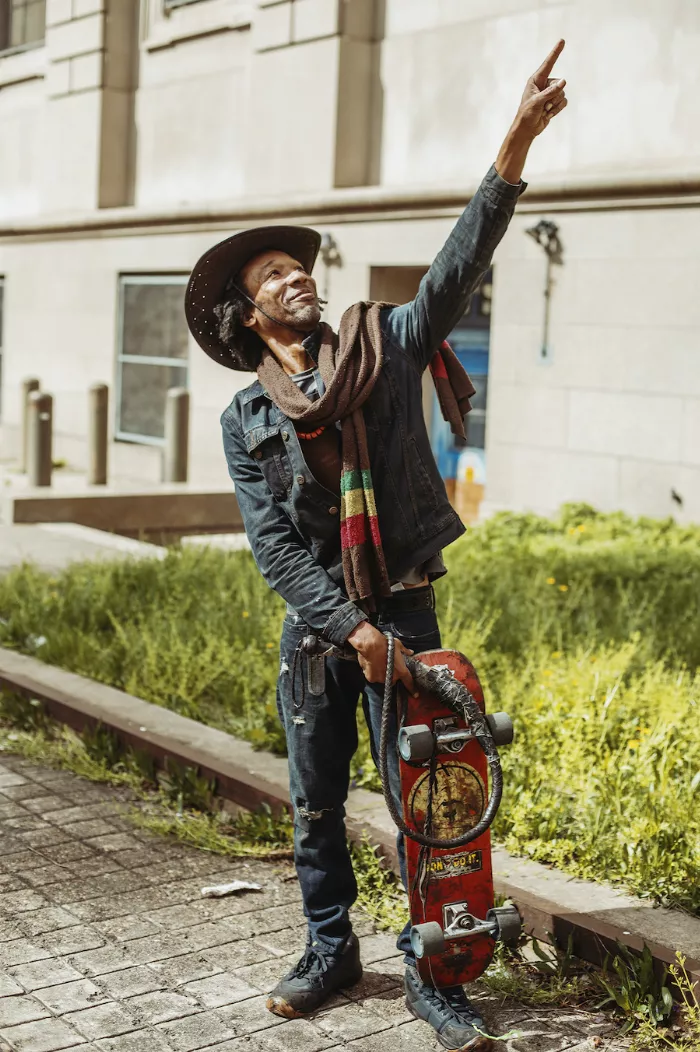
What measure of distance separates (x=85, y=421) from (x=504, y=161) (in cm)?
1562

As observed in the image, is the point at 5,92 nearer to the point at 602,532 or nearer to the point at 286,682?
the point at 602,532

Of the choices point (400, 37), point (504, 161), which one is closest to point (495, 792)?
point (504, 161)

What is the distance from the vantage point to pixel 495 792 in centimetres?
346

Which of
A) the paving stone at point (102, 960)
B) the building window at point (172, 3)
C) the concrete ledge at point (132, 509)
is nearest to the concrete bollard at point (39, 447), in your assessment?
the concrete ledge at point (132, 509)

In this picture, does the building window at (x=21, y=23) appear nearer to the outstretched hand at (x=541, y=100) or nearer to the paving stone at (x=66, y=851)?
the paving stone at (x=66, y=851)

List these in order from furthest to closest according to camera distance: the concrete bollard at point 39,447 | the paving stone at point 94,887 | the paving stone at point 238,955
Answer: the concrete bollard at point 39,447
the paving stone at point 94,887
the paving stone at point 238,955

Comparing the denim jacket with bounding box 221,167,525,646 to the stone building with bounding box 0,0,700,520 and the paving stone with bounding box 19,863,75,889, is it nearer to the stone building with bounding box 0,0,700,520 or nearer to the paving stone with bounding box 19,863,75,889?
the paving stone with bounding box 19,863,75,889

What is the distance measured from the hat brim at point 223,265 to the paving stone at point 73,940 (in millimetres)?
1865

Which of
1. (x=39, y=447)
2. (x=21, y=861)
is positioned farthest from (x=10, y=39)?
(x=21, y=861)

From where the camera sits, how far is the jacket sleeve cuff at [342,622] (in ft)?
11.6

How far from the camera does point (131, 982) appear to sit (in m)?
3.92

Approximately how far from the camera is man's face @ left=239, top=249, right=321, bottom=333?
3758mm

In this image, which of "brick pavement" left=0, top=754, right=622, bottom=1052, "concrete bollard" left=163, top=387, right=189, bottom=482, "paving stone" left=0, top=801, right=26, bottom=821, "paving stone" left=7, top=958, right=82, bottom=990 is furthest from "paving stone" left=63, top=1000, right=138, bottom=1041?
"concrete bollard" left=163, top=387, right=189, bottom=482

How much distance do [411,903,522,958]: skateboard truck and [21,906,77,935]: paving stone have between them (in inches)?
52.3
